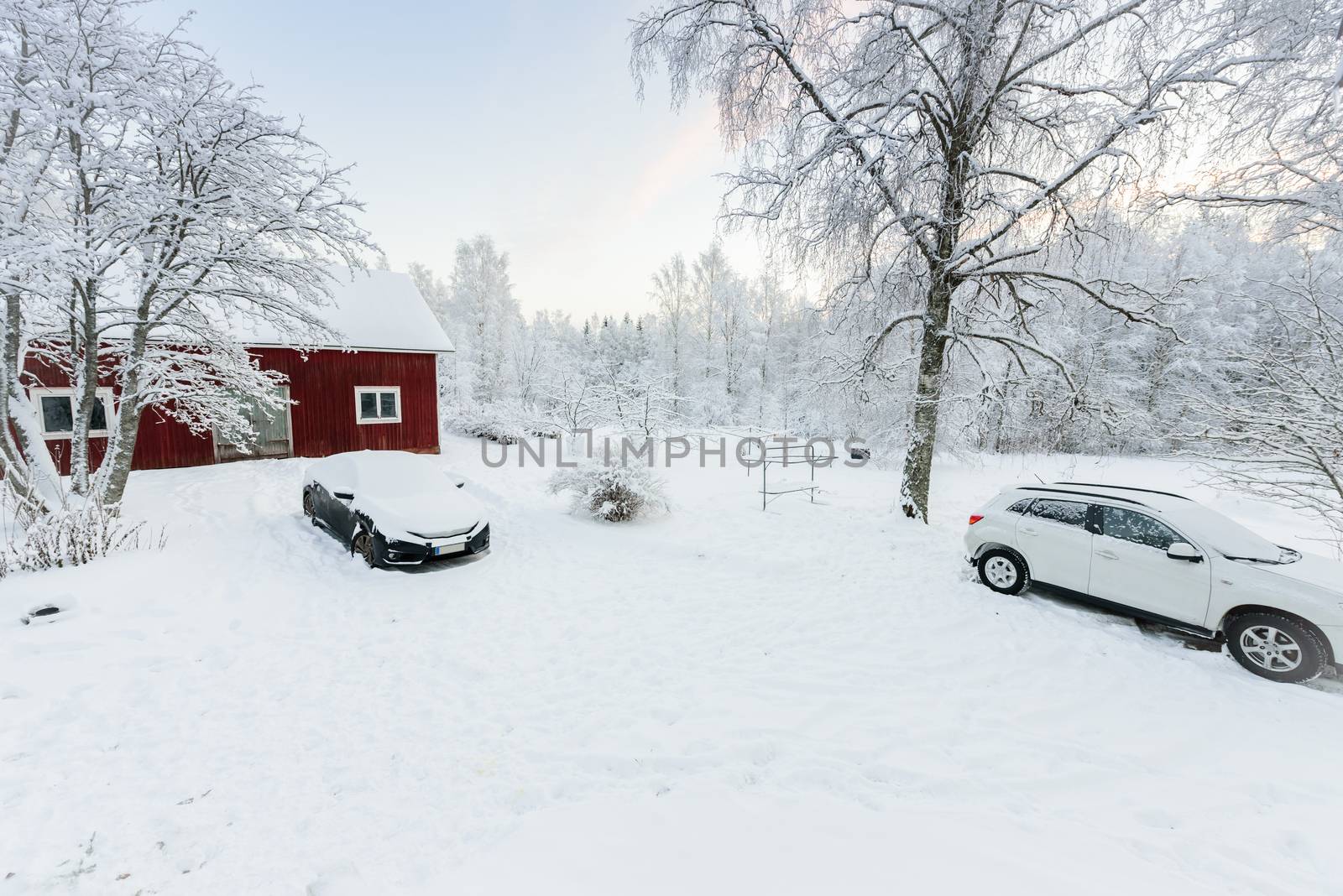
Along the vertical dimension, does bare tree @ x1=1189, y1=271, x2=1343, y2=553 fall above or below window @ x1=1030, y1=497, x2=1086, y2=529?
above

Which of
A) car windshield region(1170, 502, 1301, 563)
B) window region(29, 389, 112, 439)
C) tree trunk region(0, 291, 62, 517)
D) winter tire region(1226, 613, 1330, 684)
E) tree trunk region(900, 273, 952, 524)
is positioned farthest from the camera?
window region(29, 389, 112, 439)

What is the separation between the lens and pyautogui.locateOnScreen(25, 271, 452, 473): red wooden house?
12.5m

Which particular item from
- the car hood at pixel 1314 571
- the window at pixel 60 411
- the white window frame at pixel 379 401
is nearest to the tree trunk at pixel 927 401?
the car hood at pixel 1314 571

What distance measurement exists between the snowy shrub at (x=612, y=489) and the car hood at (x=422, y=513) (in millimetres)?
2155

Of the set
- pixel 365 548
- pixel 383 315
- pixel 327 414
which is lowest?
pixel 365 548

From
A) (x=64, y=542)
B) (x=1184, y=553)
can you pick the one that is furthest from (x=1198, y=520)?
(x=64, y=542)

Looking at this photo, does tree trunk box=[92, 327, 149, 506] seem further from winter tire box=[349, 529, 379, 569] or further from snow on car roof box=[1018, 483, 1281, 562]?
snow on car roof box=[1018, 483, 1281, 562]

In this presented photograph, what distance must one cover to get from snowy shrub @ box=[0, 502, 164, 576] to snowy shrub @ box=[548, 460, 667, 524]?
6.00 metres

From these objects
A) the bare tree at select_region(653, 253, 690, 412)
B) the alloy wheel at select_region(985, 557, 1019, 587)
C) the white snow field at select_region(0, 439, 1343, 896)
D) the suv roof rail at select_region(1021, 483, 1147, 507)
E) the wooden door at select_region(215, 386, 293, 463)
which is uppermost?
the bare tree at select_region(653, 253, 690, 412)

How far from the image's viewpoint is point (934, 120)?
25.9 ft

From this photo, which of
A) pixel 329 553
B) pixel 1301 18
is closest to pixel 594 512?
pixel 329 553

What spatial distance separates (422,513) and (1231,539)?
9829 mm

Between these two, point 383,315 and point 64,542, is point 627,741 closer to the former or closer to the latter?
point 64,542

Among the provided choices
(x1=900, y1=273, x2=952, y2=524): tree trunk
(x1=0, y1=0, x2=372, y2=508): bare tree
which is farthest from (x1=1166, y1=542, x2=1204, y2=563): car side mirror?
(x1=0, y1=0, x2=372, y2=508): bare tree
